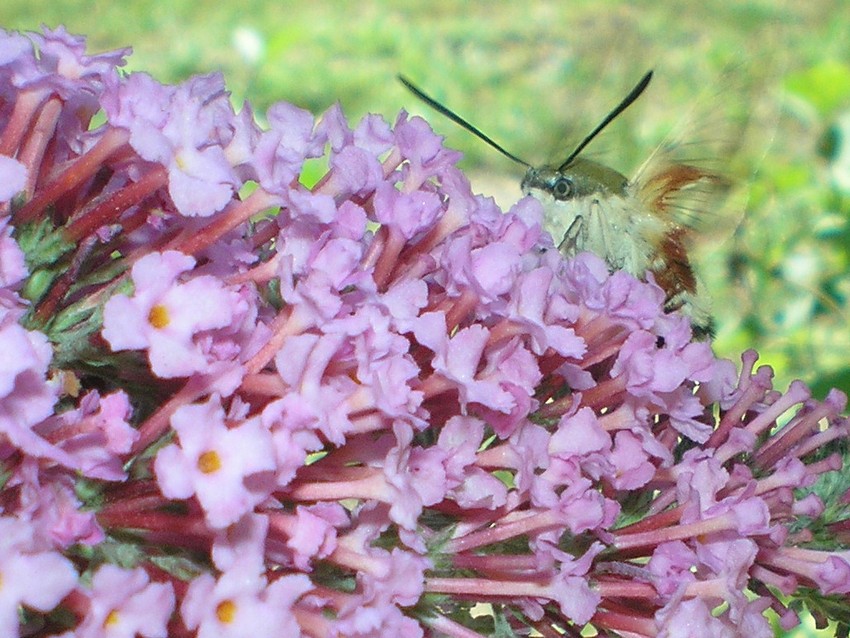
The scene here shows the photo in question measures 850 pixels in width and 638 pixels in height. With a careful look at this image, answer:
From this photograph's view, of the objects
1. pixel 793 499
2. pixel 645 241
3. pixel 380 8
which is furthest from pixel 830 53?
pixel 793 499

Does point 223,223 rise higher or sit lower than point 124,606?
higher

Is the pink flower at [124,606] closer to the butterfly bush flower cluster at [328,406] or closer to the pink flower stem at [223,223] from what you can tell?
the butterfly bush flower cluster at [328,406]

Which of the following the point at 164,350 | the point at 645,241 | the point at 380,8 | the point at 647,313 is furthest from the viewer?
the point at 380,8

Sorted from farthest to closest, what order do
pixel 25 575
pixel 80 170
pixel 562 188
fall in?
1. pixel 562 188
2. pixel 80 170
3. pixel 25 575

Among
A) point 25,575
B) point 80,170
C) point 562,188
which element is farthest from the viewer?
point 562,188

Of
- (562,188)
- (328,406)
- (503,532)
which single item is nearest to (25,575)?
(328,406)

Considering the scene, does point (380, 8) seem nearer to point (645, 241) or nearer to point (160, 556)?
point (645, 241)

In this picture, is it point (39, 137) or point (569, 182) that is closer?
point (39, 137)

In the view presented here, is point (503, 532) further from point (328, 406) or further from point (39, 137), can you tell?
point (39, 137)
